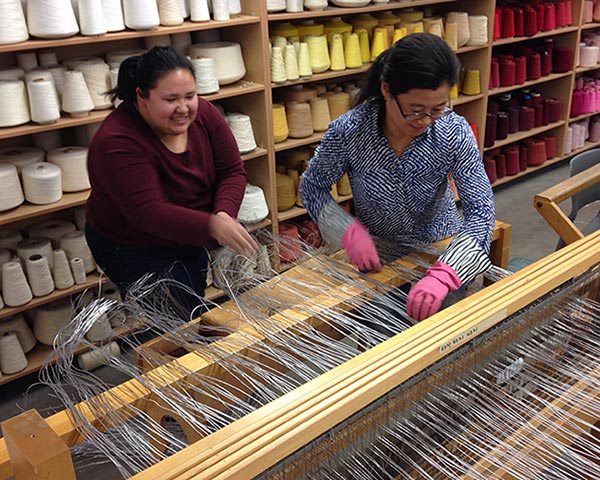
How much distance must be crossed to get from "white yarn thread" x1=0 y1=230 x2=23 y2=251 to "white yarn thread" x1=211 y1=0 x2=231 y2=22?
1.17m

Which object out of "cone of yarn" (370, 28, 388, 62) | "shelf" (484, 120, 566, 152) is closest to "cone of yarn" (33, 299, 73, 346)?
"cone of yarn" (370, 28, 388, 62)

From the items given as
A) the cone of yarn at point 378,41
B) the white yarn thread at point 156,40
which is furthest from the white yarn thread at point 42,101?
the cone of yarn at point 378,41

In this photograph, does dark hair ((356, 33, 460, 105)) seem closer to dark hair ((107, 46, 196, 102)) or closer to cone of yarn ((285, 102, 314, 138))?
dark hair ((107, 46, 196, 102))

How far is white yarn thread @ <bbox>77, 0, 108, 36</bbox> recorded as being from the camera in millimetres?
2168

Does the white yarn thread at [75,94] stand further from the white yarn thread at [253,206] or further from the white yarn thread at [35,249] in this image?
the white yarn thread at [253,206]

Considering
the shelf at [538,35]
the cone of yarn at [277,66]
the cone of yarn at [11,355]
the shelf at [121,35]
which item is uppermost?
the shelf at [121,35]

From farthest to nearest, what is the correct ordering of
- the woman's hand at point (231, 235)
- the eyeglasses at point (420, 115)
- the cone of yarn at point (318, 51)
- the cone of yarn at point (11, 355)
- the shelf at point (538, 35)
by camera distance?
the shelf at point (538, 35) → the cone of yarn at point (318, 51) → the cone of yarn at point (11, 355) → the woman's hand at point (231, 235) → the eyeglasses at point (420, 115)

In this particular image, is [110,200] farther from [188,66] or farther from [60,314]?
[60,314]

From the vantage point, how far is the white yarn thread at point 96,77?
7.58ft

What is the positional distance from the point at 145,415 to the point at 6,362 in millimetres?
1689

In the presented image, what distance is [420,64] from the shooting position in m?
1.20

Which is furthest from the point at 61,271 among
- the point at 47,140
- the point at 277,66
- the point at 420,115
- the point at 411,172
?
the point at 420,115

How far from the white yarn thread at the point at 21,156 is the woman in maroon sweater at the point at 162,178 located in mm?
691

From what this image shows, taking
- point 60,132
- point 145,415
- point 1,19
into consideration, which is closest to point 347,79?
point 60,132
